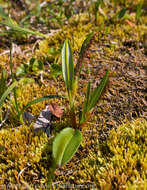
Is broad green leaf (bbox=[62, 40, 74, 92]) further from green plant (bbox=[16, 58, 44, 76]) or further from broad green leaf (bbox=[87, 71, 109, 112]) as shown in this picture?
green plant (bbox=[16, 58, 44, 76])

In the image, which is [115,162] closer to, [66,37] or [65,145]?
[65,145]

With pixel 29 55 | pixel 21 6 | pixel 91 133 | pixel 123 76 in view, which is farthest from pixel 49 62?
pixel 21 6

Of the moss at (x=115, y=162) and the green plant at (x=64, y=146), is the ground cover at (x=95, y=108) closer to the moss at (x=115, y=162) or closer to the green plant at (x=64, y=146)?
the moss at (x=115, y=162)

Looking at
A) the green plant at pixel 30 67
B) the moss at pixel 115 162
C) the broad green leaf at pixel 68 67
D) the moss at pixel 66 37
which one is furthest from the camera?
the moss at pixel 66 37

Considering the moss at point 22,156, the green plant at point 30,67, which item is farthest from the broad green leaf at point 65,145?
the green plant at point 30,67

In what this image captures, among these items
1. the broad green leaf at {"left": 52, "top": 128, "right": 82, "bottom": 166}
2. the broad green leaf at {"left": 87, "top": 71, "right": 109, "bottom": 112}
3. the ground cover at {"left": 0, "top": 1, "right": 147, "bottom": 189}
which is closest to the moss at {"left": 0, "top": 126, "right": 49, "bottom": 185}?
the ground cover at {"left": 0, "top": 1, "right": 147, "bottom": 189}

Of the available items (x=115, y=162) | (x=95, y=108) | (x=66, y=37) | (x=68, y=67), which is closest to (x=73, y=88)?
(x=68, y=67)
